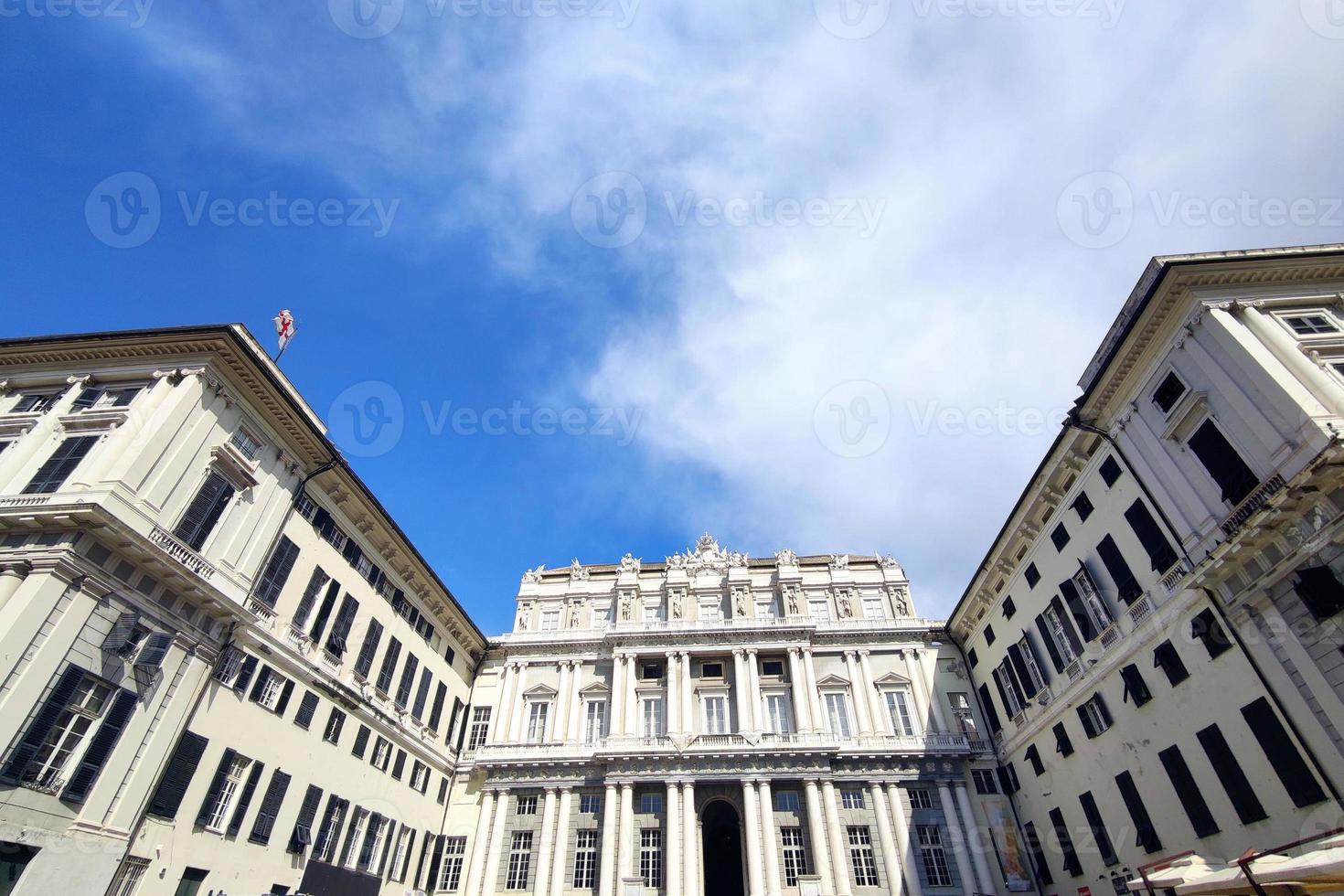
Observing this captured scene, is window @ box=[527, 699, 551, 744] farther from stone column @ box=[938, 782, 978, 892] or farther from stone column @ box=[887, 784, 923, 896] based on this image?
stone column @ box=[938, 782, 978, 892]

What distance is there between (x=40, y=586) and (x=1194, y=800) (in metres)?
36.7

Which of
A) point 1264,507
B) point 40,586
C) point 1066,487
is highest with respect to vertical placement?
point 1066,487

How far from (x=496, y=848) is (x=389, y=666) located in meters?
13.0

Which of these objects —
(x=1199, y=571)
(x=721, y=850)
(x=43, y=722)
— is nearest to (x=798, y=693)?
(x=721, y=850)

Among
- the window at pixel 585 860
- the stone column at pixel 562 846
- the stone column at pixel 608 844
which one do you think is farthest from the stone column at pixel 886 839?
the stone column at pixel 562 846

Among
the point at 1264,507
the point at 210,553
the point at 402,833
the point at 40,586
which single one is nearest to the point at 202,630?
the point at 210,553

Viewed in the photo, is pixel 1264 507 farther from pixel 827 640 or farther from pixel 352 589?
pixel 352 589

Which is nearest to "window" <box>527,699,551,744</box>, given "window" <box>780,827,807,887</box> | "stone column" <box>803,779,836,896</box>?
"window" <box>780,827,807,887</box>

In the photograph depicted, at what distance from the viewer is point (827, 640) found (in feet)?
142

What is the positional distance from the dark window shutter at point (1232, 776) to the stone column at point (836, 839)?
1953 centimetres

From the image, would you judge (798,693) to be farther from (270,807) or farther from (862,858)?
(270,807)

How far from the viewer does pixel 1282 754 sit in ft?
61.9

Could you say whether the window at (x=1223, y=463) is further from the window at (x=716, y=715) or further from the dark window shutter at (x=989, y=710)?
the window at (x=716, y=715)

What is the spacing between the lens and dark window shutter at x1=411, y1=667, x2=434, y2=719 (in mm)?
36531
